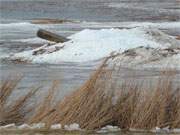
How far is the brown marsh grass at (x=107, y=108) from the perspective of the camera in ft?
23.6

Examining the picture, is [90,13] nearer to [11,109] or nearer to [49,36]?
[49,36]

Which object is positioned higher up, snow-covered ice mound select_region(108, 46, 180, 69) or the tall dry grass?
the tall dry grass

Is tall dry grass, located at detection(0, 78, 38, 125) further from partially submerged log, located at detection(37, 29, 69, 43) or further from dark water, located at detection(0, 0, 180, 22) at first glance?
dark water, located at detection(0, 0, 180, 22)

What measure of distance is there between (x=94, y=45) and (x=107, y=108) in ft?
31.9

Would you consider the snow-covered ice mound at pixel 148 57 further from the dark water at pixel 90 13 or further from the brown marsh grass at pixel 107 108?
the dark water at pixel 90 13

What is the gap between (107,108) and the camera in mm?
7305

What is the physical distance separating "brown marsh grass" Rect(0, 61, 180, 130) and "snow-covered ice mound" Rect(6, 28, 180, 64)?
8.07 metres

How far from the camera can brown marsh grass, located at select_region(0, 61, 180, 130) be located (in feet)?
23.6

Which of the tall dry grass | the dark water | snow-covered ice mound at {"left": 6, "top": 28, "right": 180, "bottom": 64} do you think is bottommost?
the dark water

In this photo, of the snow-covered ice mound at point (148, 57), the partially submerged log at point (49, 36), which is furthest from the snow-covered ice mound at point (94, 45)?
the snow-covered ice mound at point (148, 57)

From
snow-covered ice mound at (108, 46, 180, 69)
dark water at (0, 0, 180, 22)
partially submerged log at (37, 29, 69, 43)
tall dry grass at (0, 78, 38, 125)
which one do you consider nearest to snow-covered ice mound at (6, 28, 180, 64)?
partially submerged log at (37, 29, 69, 43)

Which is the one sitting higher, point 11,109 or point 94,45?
point 11,109

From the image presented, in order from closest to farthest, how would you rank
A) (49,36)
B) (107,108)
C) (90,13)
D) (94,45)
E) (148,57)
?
(107,108) < (148,57) < (94,45) < (49,36) < (90,13)

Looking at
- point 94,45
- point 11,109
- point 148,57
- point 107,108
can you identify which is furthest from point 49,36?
point 107,108
